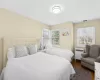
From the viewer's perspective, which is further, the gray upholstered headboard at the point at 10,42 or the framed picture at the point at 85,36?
the framed picture at the point at 85,36

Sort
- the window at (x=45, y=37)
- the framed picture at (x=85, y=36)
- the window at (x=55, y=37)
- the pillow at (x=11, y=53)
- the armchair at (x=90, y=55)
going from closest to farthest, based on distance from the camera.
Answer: the pillow at (x=11, y=53) < the armchair at (x=90, y=55) < the framed picture at (x=85, y=36) < the window at (x=45, y=37) < the window at (x=55, y=37)

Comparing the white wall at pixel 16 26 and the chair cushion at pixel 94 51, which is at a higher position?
the white wall at pixel 16 26

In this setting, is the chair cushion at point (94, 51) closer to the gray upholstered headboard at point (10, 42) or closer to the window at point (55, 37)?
the window at point (55, 37)

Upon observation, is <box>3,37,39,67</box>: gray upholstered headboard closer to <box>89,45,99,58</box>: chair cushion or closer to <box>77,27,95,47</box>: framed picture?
<box>77,27,95,47</box>: framed picture

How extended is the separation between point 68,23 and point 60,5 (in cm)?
178

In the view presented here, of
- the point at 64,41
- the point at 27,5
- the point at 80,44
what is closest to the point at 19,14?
the point at 27,5

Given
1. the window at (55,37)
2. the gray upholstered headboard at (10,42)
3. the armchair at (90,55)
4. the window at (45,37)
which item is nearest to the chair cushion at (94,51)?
the armchair at (90,55)

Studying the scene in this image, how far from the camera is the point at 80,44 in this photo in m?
4.04

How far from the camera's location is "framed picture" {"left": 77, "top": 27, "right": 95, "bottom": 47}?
3.65m

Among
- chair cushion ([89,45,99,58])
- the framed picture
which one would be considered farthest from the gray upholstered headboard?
chair cushion ([89,45,99,58])

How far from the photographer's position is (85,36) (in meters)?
Answer: 3.88

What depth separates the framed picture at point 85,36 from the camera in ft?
12.0

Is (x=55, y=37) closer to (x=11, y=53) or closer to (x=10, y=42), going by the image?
(x=10, y=42)

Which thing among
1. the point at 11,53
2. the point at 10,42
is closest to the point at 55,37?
the point at 10,42
